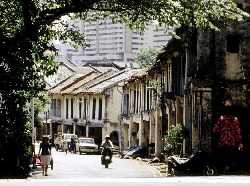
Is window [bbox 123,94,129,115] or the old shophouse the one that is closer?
window [bbox 123,94,129,115]

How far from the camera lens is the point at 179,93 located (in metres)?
34.8

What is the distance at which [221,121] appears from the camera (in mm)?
21406

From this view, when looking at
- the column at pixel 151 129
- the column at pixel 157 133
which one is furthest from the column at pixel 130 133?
the column at pixel 157 133

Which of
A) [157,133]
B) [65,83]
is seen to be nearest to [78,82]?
[65,83]

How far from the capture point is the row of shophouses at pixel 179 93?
90.4 feet

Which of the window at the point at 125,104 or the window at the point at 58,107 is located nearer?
the window at the point at 125,104

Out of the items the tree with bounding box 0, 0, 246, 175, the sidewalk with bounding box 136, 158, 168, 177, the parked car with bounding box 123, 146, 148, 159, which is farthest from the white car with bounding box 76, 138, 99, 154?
the tree with bounding box 0, 0, 246, 175

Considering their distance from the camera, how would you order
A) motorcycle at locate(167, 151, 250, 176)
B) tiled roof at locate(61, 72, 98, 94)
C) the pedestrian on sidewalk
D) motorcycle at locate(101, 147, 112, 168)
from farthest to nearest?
tiled roof at locate(61, 72, 98, 94) < motorcycle at locate(101, 147, 112, 168) < the pedestrian on sidewalk < motorcycle at locate(167, 151, 250, 176)

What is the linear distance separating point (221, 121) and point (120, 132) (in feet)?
137

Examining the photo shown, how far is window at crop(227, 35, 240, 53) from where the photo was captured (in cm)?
2775

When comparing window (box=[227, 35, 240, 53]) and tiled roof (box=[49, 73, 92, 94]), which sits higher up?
tiled roof (box=[49, 73, 92, 94])

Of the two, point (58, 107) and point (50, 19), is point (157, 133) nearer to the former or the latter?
point (50, 19)

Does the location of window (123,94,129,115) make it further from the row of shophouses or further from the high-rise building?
the high-rise building

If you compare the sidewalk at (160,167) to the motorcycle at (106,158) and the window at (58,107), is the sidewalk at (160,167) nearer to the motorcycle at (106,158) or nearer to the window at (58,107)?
the motorcycle at (106,158)
